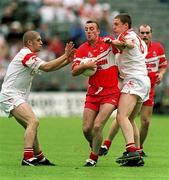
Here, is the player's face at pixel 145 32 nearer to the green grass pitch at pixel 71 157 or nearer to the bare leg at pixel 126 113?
the green grass pitch at pixel 71 157

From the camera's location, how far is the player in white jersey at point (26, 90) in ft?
46.4

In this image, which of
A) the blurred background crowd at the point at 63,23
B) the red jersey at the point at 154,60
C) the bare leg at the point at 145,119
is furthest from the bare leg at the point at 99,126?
the blurred background crowd at the point at 63,23

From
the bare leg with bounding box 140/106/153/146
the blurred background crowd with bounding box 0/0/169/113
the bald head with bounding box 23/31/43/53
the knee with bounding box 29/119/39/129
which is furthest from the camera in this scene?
the blurred background crowd with bounding box 0/0/169/113

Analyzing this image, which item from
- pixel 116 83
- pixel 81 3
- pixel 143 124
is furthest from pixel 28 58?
pixel 81 3

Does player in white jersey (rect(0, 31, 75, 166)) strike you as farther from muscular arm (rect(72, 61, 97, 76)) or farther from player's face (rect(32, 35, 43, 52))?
muscular arm (rect(72, 61, 97, 76))

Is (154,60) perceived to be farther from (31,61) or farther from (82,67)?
(31,61)

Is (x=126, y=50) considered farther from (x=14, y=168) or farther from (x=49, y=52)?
(x=49, y=52)

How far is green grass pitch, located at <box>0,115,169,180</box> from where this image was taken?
12.8m

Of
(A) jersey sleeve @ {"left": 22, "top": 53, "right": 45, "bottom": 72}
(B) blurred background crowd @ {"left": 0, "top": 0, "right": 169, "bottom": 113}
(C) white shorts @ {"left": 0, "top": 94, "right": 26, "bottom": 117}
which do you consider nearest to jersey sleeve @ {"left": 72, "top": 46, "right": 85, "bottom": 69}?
(A) jersey sleeve @ {"left": 22, "top": 53, "right": 45, "bottom": 72}

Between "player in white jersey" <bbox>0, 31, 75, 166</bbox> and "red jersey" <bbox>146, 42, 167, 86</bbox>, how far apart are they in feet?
10.9

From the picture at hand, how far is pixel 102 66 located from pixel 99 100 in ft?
1.90

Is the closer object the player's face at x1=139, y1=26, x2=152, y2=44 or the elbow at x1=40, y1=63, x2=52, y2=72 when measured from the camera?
the elbow at x1=40, y1=63, x2=52, y2=72

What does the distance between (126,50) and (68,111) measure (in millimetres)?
17642

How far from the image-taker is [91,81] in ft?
47.8
